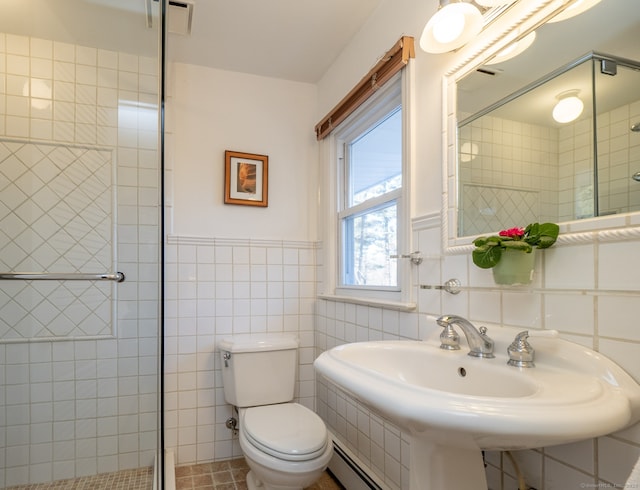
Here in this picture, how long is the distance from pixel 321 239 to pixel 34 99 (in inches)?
61.0

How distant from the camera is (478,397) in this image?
0.61m

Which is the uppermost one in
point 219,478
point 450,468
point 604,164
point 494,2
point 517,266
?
point 494,2

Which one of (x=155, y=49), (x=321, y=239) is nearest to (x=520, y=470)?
(x=321, y=239)

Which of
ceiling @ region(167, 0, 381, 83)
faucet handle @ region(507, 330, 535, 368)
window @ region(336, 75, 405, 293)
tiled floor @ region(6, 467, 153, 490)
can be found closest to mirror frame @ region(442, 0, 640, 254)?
faucet handle @ region(507, 330, 535, 368)

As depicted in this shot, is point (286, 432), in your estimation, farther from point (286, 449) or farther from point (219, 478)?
point (219, 478)

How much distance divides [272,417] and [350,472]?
47 centimetres

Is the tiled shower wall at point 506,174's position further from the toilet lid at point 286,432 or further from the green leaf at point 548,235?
the toilet lid at point 286,432

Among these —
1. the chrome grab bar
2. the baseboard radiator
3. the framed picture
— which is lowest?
the baseboard radiator

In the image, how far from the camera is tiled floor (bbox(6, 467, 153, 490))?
163 centimetres

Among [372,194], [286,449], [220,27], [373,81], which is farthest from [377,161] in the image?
[286,449]

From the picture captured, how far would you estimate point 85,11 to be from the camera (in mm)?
1638

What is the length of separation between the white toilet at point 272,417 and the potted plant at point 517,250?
1032mm

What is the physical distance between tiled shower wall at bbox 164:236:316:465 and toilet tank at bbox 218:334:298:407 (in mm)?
155

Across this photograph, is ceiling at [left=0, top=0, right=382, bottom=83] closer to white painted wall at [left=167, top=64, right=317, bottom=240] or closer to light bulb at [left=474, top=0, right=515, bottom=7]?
white painted wall at [left=167, top=64, right=317, bottom=240]
